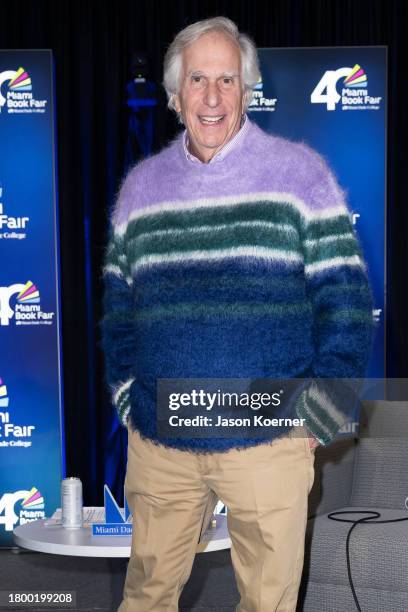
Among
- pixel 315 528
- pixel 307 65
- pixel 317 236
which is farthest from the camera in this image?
pixel 307 65

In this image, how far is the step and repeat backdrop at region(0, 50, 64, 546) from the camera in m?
3.93

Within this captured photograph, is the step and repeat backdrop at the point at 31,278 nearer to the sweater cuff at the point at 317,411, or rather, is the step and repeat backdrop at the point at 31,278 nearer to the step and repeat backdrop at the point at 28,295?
the step and repeat backdrop at the point at 28,295

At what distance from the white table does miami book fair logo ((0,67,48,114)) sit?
1.99 metres

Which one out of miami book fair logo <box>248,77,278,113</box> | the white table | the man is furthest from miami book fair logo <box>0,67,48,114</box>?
the man

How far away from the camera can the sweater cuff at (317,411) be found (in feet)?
5.62

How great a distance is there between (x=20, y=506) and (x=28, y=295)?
3.21 ft

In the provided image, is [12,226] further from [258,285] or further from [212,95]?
[258,285]

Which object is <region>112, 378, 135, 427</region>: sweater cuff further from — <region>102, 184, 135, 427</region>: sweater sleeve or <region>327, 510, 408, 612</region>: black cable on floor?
<region>327, 510, 408, 612</region>: black cable on floor

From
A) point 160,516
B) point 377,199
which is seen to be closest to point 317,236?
point 160,516

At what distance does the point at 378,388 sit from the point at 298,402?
261 centimetres

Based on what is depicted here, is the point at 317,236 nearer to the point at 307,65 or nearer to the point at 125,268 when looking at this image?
the point at 125,268

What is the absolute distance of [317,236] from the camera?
171cm

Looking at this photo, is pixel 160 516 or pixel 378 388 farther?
pixel 378 388

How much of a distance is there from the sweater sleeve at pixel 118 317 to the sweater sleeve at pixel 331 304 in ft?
1.43
